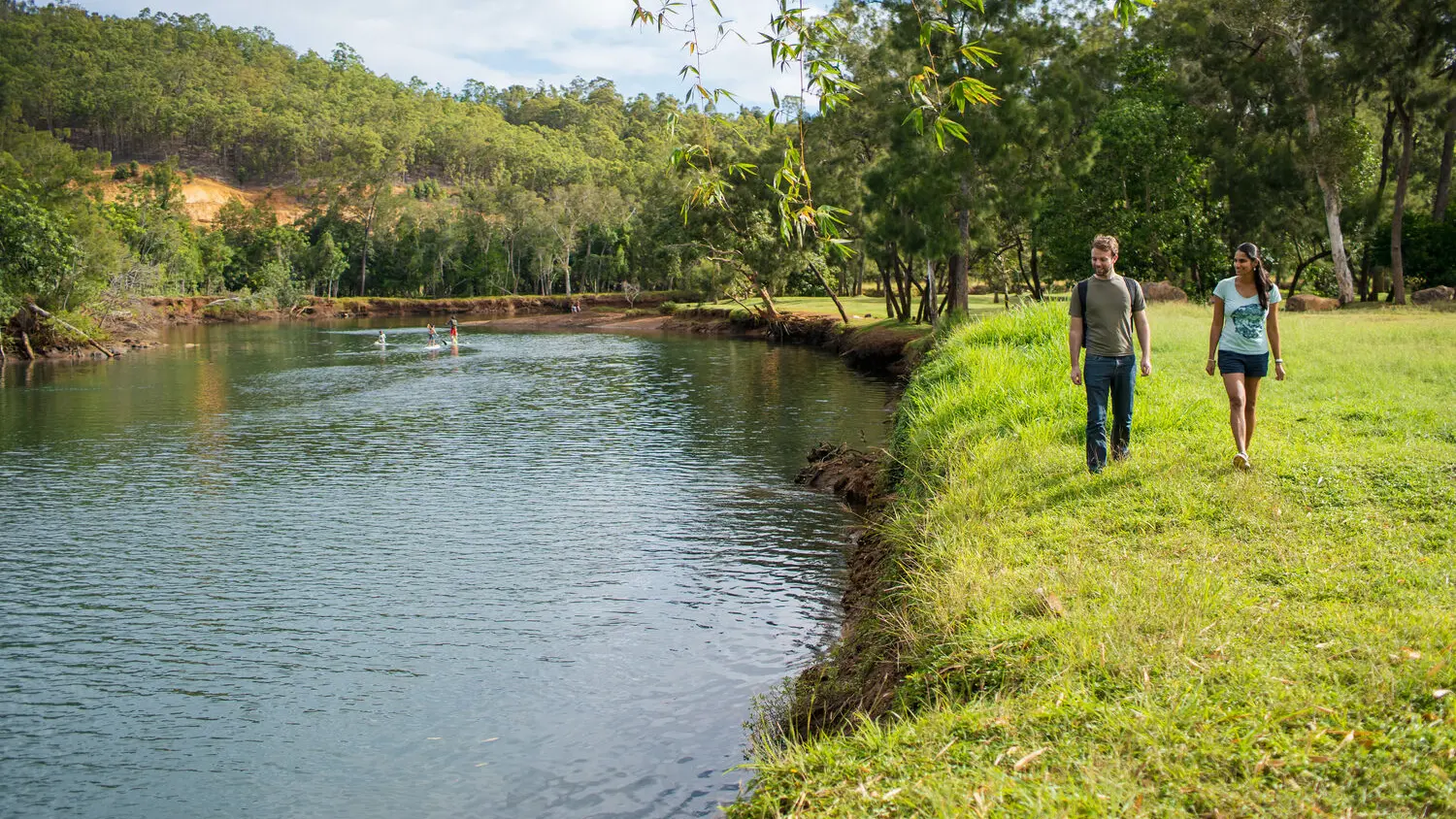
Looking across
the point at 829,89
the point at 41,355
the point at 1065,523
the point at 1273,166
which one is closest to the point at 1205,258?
the point at 1273,166

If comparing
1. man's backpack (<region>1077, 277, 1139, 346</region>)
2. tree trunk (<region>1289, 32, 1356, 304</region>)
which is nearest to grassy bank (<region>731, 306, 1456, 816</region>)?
man's backpack (<region>1077, 277, 1139, 346</region>)

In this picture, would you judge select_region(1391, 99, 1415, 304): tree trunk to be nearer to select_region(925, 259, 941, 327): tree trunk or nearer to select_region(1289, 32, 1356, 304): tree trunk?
select_region(1289, 32, 1356, 304): tree trunk

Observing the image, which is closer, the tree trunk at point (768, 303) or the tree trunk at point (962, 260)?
the tree trunk at point (962, 260)

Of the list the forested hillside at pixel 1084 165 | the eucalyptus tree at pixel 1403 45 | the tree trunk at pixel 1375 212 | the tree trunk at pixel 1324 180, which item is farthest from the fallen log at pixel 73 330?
the tree trunk at pixel 1375 212

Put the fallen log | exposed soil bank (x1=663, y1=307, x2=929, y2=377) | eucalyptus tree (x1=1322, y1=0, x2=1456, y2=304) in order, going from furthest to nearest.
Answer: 1. the fallen log
2. exposed soil bank (x1=663, y1=307, x2=929, y2=377)
3. eucalyptus tree (x1=1322, y1=0, x2=1456, y2=304)

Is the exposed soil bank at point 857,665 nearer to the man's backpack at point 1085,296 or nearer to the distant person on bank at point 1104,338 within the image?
the distant person on bank at point 1104,338

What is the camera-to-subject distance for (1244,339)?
32.7 feet

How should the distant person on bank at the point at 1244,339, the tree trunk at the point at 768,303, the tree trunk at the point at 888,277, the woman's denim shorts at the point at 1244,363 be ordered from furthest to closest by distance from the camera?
Answer: 1. the tree trunk at the point at 768,303
2. the tree trunk at the point at 888,277
3. the woman's denim shorts at the point at 1244,363
4. the distant person on bank at the point at 1244,339

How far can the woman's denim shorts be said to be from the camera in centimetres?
993

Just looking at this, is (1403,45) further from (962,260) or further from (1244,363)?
(1244,363)

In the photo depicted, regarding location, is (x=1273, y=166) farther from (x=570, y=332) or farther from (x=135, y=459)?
(x=570, y=332)

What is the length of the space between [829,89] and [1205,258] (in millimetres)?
41093

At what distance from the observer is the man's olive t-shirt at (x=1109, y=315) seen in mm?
10172

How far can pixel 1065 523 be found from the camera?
9.32 meters
